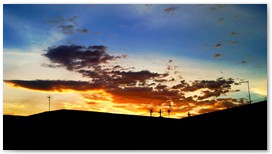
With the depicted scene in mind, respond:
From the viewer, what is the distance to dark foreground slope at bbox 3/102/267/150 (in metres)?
5.81

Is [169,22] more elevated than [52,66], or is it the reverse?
[169,22]

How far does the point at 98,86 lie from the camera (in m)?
6.18

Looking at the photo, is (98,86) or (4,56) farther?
(98,86)

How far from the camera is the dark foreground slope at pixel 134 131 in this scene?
5809mm

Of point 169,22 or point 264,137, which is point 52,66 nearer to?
point 169,22

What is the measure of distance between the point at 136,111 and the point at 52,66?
2.30m

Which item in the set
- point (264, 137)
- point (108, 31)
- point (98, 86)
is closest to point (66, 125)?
point (98, 86)

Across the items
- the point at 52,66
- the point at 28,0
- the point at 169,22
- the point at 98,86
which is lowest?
the point at 98,86

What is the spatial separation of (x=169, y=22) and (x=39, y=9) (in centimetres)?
259

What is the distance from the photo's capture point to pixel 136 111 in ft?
21.9

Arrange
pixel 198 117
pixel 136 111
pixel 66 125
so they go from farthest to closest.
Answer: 1. pixel 198 117
2. pixel 66 125
3. pixel 136 111

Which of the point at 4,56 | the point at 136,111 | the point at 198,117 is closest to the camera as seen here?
the point at 4,56

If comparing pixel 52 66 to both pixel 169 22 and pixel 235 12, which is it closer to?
pixel 169 22

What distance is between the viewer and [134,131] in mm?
8508
